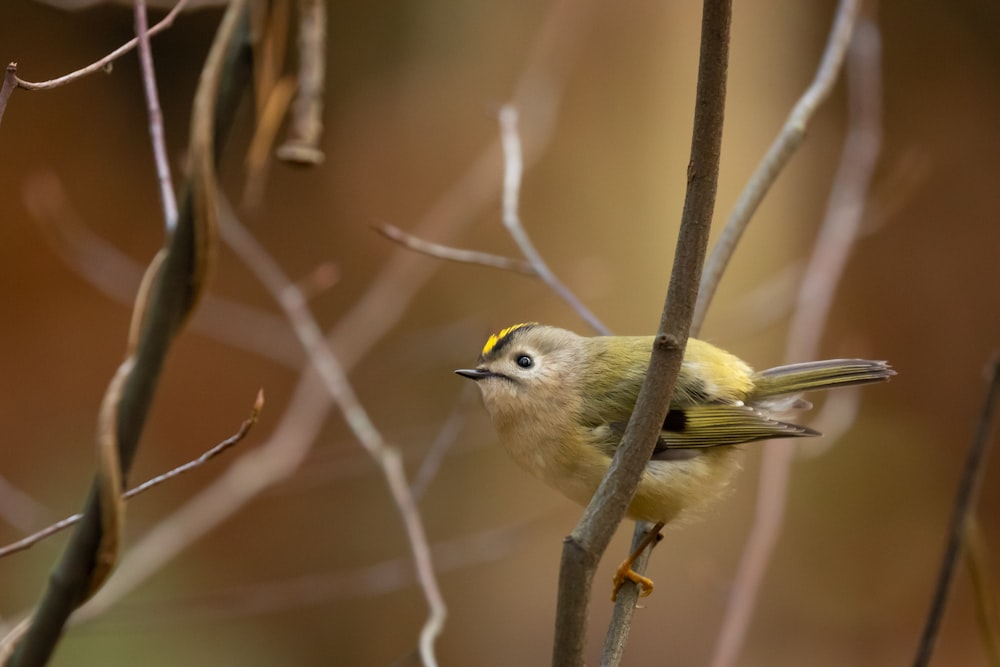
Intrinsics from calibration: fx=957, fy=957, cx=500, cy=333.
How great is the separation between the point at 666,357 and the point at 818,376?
2.98 ft

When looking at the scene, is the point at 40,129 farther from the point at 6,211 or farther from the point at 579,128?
the point at 579,128

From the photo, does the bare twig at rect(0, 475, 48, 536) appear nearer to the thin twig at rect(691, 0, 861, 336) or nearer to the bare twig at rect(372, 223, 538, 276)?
the bare twig at rect(372, 223, 538, 276)

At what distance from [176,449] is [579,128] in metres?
1.85

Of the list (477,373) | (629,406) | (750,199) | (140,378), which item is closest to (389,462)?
(477,373)

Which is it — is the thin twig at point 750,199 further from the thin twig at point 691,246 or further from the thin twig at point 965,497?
the thin twig at point 691,246

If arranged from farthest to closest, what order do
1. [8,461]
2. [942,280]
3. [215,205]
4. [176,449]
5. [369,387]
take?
[942,280]
[369,387]
[176,449]
[8,461]
[215,205]

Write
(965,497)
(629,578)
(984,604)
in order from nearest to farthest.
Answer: (965,497) → (984,604) → (629,578)

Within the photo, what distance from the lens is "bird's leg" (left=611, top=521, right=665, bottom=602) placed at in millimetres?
1320

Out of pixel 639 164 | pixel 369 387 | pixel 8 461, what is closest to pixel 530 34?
pixel 639 164

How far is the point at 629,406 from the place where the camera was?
1.62 meters

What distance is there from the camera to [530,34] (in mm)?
3574

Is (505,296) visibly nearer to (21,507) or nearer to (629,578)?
(21,507)

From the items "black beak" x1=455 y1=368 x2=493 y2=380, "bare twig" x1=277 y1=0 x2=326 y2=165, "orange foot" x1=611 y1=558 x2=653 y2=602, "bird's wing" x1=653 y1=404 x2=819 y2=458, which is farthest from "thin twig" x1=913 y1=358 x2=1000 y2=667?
"black beak" x1=455 y1=368 x2=493 y2=380

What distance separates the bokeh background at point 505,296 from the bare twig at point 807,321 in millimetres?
741
